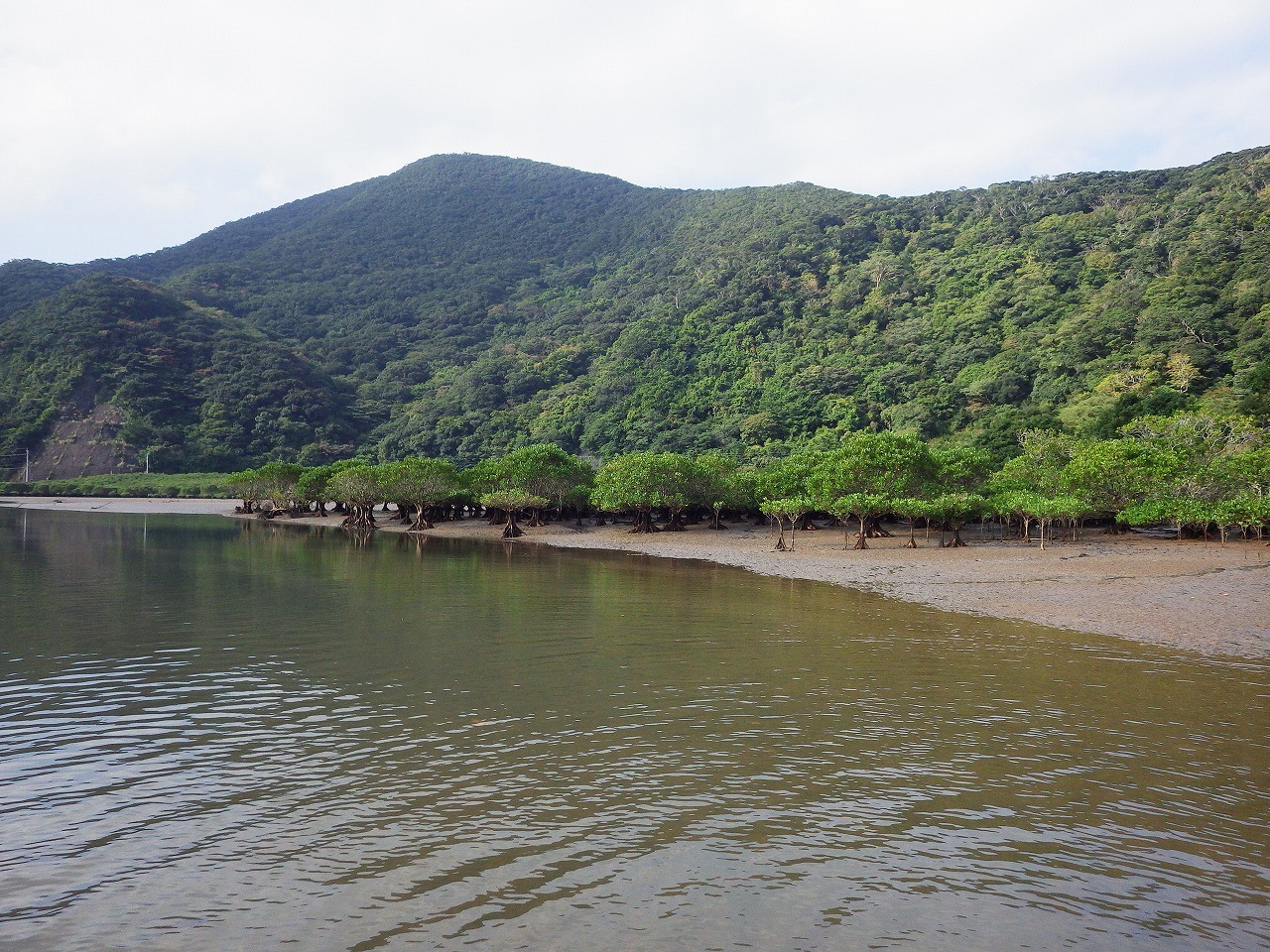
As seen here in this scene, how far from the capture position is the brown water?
27.1 ft

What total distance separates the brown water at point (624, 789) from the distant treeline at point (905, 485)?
98.8 ft

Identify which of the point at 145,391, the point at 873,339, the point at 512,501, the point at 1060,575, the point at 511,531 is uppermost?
the point at 873,339

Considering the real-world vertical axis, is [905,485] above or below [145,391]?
below

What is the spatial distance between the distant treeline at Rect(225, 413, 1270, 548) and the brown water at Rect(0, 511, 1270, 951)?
3011cm

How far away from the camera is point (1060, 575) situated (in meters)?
35.5

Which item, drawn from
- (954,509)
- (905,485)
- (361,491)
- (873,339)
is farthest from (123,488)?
(954,509)

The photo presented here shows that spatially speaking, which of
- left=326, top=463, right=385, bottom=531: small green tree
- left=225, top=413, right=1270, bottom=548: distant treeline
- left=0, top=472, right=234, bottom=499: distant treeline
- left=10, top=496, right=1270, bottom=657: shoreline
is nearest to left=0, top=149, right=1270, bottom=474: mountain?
left=0, top=472, right=234, bottom=499: distant treeline

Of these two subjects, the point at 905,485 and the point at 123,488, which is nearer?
the point at 905,485

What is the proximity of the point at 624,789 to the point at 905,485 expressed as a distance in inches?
1800

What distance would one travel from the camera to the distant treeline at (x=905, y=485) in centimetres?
5025

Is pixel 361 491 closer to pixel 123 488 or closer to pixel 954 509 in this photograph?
pixel 954 509

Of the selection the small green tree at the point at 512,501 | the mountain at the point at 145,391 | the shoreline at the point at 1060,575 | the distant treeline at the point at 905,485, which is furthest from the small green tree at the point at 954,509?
the mountain at the point at 145,391

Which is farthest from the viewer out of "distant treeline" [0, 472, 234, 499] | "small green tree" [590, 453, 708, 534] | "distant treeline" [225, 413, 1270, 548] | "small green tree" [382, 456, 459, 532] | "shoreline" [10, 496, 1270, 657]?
"distant treeline" [0, 472, 234, 499]

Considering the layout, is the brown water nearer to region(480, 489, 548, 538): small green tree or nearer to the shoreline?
the shoreline
